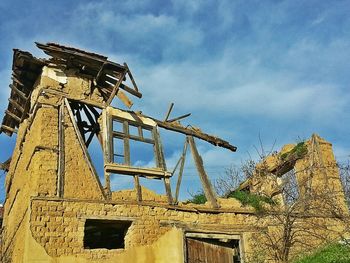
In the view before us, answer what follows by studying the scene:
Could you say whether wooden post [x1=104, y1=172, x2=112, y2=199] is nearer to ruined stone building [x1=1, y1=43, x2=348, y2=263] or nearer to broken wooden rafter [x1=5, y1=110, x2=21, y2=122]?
ruined stone building [x1=1, y1=43, x2=348, y2=263]

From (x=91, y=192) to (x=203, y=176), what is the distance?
14.2 ft

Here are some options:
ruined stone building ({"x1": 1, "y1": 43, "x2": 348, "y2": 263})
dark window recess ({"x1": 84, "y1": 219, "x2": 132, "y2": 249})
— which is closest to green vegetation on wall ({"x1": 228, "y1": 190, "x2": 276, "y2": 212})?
Answer: ruined stone building ({"x1": 1, "y1": 43, "x2": 348, "y2": 263})

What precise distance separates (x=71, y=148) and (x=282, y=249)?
668cm

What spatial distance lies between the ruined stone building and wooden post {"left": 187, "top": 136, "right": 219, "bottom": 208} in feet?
0.13

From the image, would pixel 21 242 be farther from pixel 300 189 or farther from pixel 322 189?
pixel 322 189

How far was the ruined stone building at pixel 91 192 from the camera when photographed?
9883 millimetres

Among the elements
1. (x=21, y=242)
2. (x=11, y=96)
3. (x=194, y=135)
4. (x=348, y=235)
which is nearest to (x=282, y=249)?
(x=348, y=235)

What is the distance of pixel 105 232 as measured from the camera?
12.1m

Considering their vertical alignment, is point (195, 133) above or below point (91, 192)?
above

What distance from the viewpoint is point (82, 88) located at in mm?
12266

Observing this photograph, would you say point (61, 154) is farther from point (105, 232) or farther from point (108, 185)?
point (105, 232)

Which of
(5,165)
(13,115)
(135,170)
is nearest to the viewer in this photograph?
(135,170)

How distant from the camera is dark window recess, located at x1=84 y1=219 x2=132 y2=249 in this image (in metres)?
10.8

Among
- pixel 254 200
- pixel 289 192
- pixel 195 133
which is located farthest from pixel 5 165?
pixel 289 192
